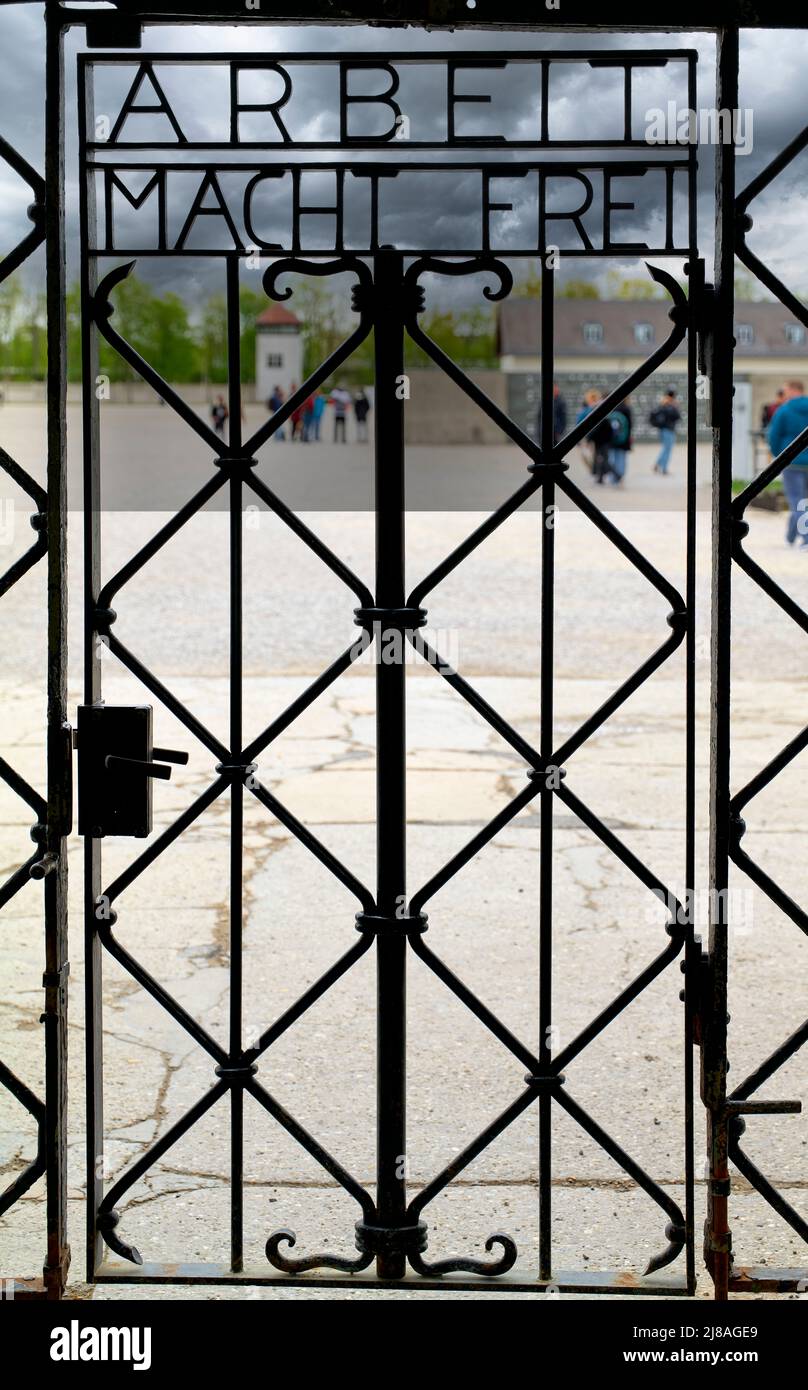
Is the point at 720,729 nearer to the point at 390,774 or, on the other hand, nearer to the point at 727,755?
the point at 727,755

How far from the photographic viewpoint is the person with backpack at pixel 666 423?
25.1 metres

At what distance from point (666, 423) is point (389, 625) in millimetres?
23333

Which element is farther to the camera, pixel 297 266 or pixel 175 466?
pixel 175 466

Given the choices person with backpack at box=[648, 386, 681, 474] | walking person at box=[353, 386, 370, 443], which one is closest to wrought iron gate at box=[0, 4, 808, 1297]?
walking person at box=[353, 386, 370, 443]

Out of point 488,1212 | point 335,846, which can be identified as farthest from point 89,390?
point 335,846

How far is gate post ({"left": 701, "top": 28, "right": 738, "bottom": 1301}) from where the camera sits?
2506mm

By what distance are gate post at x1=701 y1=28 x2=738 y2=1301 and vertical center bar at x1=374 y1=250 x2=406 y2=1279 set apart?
0.54 meters

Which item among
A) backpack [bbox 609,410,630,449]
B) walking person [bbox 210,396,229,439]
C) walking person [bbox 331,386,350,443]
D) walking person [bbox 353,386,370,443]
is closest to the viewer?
walking person [bbox 210,396,229,439]

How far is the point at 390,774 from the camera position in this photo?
268 centimetres

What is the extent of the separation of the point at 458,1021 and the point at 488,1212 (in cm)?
126

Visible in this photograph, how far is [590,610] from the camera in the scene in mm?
13195

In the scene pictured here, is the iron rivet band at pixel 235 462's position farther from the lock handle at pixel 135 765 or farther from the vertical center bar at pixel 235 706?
the lock handle at pixel 135 765
